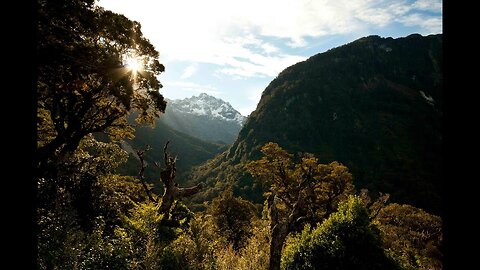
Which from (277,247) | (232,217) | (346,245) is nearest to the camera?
(277,247)

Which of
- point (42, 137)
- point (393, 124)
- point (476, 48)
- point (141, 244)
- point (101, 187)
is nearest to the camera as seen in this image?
point (476, 48)

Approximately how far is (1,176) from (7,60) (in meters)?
0.52

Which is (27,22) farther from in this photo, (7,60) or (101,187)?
(101,187)

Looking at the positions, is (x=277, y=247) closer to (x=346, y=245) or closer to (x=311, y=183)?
(x=346, y=245)

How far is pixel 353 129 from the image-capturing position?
161 meters

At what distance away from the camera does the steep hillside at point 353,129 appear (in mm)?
114375

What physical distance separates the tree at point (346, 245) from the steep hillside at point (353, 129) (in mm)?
85211

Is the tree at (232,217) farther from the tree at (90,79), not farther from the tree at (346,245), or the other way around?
the tree at (346,245)

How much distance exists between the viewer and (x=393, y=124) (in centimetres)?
Answer: 15775

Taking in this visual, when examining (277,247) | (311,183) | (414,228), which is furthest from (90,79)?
(414,228)

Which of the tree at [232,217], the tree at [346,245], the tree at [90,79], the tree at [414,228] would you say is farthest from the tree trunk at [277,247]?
the tree at [232,217]

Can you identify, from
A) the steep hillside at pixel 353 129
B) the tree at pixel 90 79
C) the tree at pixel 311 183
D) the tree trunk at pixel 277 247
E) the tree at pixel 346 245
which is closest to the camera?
the tree at pixel 90 79

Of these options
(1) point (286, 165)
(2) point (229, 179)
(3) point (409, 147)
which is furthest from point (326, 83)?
(1) point (286, 165)

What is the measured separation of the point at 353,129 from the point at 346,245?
15337 cm
